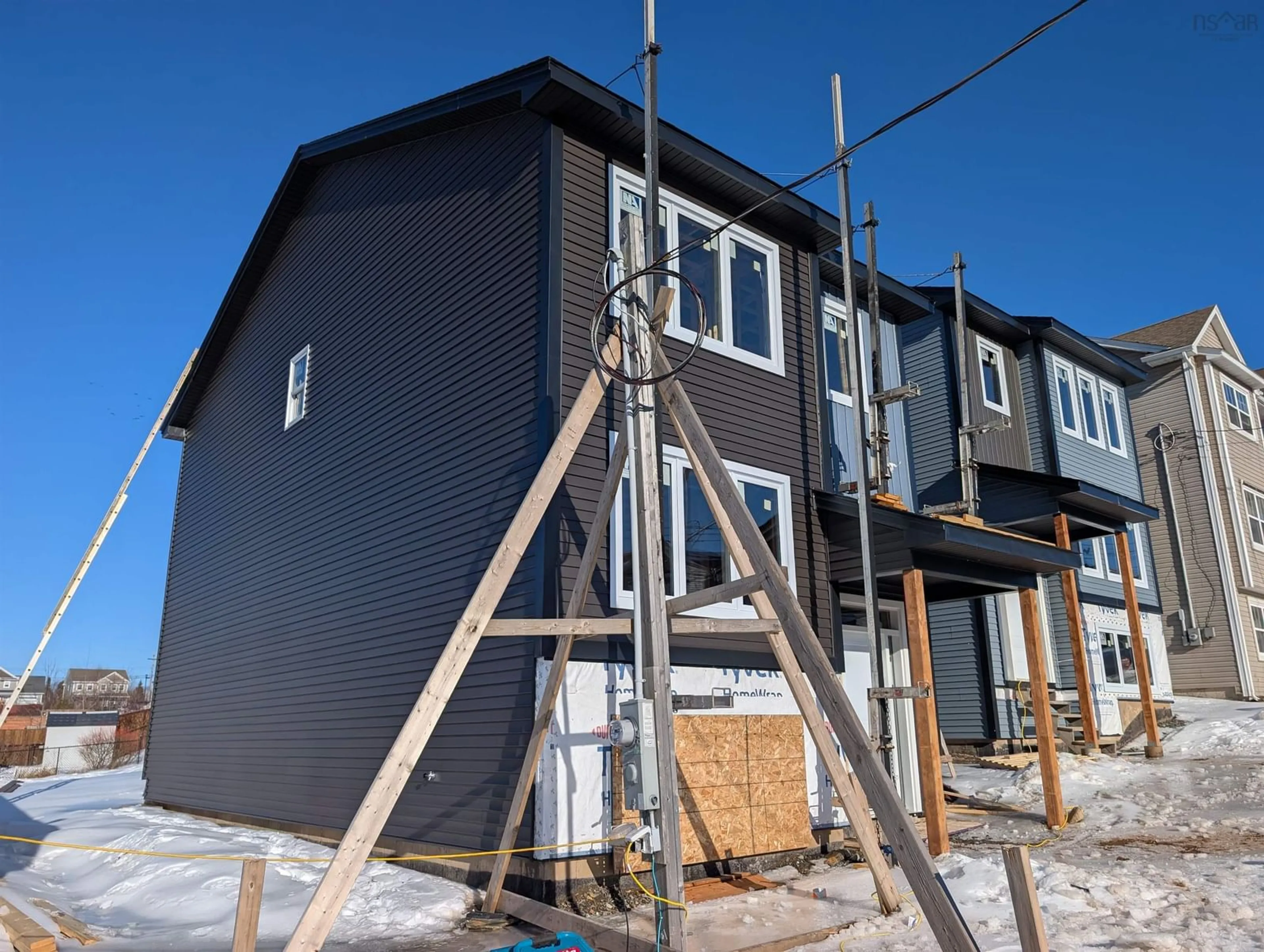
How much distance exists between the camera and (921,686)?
363 inches

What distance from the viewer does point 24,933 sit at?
6930 mm

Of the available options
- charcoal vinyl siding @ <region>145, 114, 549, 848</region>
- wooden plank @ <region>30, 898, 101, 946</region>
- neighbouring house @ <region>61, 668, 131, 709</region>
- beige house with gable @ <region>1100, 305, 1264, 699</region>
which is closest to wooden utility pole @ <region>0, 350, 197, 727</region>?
charcoal vinyl siding @ <region>145, 114, 549, 848</region>

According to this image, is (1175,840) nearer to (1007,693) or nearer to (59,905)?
(1007,693)

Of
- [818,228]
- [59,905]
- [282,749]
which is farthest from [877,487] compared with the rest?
[59,905]

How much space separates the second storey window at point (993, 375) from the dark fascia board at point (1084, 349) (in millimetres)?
950

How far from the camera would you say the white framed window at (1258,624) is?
2389cm

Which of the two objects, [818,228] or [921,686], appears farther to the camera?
[818,228]

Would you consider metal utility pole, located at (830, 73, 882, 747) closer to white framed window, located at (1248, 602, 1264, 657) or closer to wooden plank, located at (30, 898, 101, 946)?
wooden plank, located at (30, 898, 101, 946)

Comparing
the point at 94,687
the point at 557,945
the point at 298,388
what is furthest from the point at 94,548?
the point at 94,687

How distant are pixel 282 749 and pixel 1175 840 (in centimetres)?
1140

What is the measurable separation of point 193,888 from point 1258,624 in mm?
26348

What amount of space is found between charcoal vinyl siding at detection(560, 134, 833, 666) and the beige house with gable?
16.7m

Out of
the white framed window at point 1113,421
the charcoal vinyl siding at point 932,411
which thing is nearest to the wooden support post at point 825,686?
the charcoal vinyl siding at point 932,411

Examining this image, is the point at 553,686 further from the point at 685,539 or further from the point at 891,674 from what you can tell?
the point at 891,674
